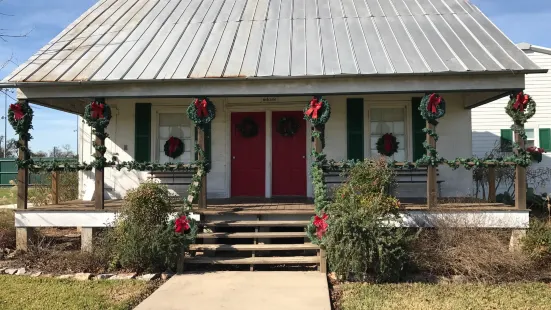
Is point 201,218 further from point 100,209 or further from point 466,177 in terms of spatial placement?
point 466,177

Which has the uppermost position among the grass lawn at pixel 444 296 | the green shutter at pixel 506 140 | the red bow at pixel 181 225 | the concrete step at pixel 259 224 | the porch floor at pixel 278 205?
the green shutter at pixel 506 140

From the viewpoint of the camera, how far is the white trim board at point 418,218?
23.0 ft

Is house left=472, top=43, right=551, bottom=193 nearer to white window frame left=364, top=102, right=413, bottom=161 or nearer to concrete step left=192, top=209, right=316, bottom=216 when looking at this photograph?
white window frame left=364, top=102, right=413, bottom=161

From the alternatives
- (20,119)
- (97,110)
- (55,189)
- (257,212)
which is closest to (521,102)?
(257,212)

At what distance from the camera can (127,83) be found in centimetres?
798

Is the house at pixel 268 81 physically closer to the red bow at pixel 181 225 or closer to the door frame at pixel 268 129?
the door frame at pixel 268 129

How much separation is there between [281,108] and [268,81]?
91.1 inches

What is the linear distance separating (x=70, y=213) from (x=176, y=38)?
452cm

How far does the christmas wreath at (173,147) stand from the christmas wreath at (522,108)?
7.20m

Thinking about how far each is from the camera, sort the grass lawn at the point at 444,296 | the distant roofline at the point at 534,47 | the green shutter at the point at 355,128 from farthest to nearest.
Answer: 1. the distant roofline at the point at 534,47
2. the green shutter at the point at 355,128
3. the grass lawn at the point at 444,296

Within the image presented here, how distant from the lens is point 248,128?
1006cm

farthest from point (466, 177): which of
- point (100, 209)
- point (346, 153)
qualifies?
point (100, 209)

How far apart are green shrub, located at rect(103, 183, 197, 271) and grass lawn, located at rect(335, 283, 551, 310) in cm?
268

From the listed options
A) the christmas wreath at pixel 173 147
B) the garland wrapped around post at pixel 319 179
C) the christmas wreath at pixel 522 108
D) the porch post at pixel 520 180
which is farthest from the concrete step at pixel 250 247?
the christmas wreath at pixel 522 108
